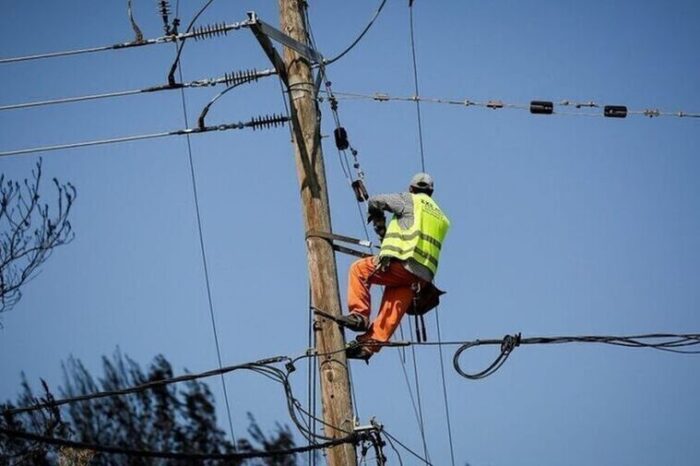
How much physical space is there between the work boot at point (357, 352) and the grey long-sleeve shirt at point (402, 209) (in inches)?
30.5

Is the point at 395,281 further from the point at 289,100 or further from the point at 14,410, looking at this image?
the point at 14,410

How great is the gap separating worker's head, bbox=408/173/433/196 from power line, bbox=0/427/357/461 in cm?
239

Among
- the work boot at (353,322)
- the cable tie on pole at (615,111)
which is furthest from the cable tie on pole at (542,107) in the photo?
the work boot at (353,322)

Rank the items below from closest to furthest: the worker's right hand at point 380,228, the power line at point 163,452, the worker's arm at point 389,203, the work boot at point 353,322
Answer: the power line at point 163,452 → the work boot at point 353,322 → the worker's arm at point 389,203 → the worker's right hand at point 380,228

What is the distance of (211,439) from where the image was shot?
1111 cm

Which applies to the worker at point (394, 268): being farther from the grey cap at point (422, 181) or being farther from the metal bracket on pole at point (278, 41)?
the metal bracket on pole at point (278, 41)

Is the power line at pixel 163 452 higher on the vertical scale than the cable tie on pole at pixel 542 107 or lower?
lower

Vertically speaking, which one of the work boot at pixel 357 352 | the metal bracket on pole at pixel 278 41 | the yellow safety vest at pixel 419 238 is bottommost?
the work boot at pixel 357 352

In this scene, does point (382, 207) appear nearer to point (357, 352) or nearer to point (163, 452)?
point (357, 352)

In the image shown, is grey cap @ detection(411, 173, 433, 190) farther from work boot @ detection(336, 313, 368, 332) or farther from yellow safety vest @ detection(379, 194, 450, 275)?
work boot @ detection(336, 313, 368, 332)

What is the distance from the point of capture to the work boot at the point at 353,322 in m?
7.81

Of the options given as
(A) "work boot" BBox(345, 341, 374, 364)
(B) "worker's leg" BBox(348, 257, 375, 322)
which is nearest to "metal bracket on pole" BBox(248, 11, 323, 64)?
(B) "worker's leg" BBox(348, 257, 375, 322)

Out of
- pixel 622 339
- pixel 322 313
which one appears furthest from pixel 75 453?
pixel 622 339

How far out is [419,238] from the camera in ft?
26.6
